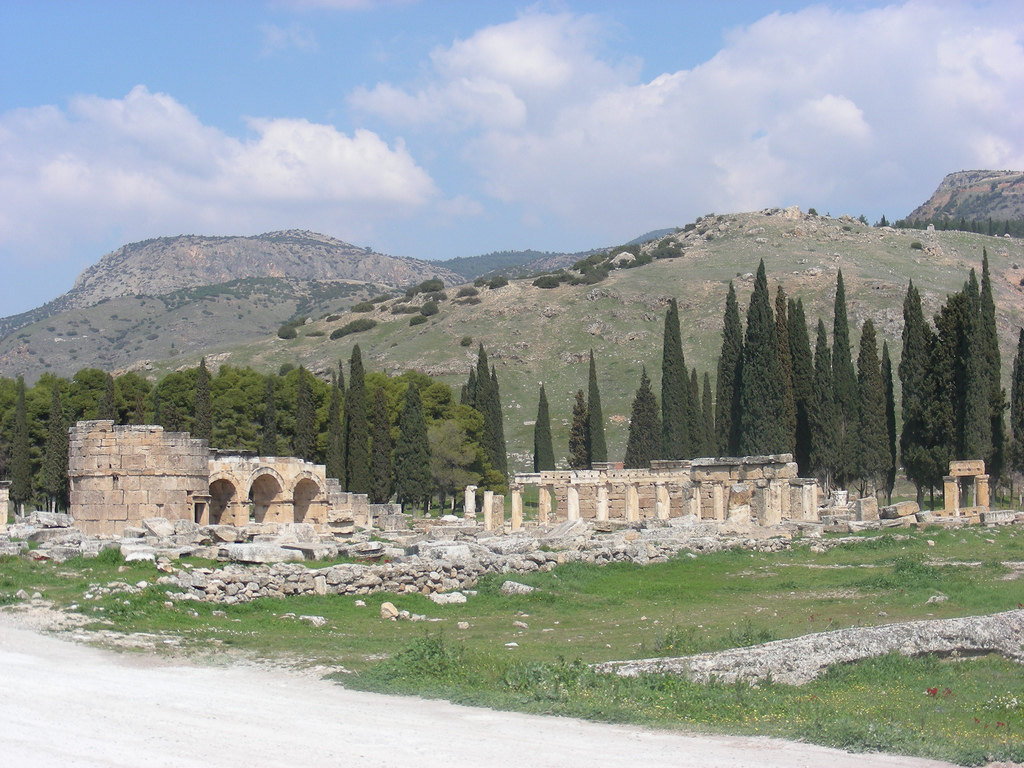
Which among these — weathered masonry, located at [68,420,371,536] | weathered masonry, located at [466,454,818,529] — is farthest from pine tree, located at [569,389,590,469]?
weathered masonry, located at [68,420,371,536]

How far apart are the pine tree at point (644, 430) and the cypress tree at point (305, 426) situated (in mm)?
19648

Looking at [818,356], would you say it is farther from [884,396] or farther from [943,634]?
[943,634]

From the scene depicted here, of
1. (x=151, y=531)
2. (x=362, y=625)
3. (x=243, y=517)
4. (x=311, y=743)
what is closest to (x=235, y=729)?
(x=311, y=743)

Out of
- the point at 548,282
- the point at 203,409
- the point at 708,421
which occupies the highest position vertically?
the point at 548,282

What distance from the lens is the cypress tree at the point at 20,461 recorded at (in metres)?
53.0

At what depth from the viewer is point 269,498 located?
120 ft

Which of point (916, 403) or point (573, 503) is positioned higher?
point (916, 403)

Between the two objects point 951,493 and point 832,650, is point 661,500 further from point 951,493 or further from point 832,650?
point 832,650

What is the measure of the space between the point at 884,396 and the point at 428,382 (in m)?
26.2

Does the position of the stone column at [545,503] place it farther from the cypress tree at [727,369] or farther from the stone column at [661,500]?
the cypress tree at [727,369]

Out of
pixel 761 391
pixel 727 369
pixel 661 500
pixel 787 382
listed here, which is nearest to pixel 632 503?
pixel 661 500

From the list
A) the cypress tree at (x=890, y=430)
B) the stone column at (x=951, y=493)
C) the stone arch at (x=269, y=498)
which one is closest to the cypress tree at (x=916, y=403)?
the cypress tree at (x=890, y=430)

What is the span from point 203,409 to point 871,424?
32579mm

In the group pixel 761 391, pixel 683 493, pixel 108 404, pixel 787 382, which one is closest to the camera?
pixel 683 493
